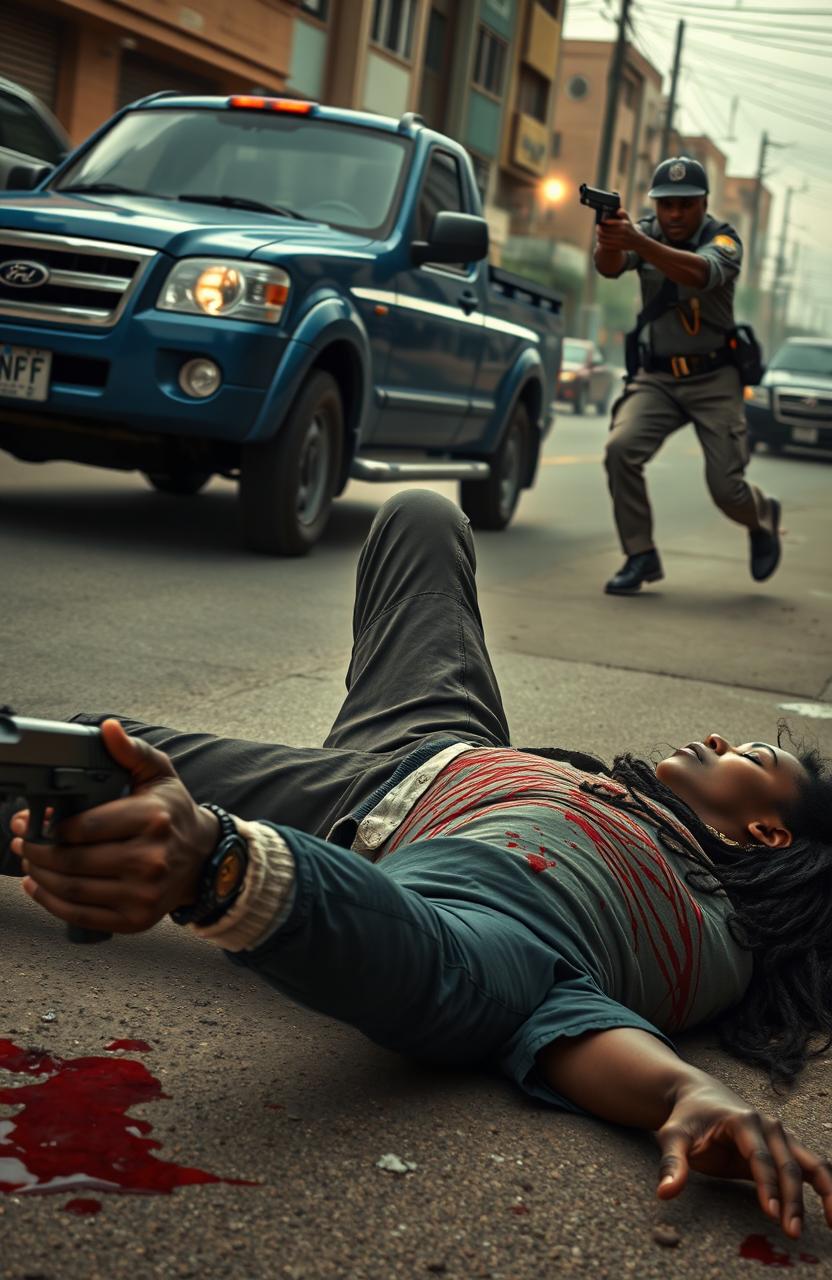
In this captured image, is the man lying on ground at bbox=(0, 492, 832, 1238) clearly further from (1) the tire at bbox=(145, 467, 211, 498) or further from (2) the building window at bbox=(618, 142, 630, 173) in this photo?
(2) the building window at bbox=(618, 142, 630, 173)

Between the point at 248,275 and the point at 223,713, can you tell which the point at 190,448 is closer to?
the point at 248,275

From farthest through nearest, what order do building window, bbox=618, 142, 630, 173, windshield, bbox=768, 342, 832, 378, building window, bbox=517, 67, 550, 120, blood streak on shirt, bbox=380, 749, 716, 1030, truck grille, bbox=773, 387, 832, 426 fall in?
building window, bbox=618, 142, 630, 173
building window, bbox=517, 67, 550, 120
windshield, bbox=768, 342, 832, 378
truck grille, bbox=773, 387, 832, 426
blood streak on shirt, bbox=380, 749, 716, 1030

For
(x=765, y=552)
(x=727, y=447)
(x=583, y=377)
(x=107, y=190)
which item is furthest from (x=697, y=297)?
(x=583, y=377)

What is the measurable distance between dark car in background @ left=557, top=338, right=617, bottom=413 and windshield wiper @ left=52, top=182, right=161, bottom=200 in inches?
906

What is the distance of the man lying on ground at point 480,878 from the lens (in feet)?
6.32

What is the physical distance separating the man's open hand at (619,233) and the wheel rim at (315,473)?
1.50m

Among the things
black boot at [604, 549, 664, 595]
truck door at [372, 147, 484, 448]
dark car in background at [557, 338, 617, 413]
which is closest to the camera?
black boot at [604, 549, 664, 595]

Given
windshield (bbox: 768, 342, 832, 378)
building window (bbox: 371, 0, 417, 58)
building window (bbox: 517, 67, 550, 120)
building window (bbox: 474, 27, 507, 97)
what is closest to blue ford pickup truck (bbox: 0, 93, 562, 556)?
windshield (bbox: 768, 342, 832, 378)

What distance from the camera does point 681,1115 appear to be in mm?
2104

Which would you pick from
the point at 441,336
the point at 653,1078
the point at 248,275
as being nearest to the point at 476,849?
the point at 653,1078

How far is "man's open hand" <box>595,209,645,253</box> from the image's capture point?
7.06 meters

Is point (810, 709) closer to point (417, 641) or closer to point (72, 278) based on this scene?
point (417, 641)

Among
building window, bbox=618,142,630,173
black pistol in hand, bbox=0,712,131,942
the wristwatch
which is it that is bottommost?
the wristwatch

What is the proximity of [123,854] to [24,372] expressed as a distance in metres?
5.75
